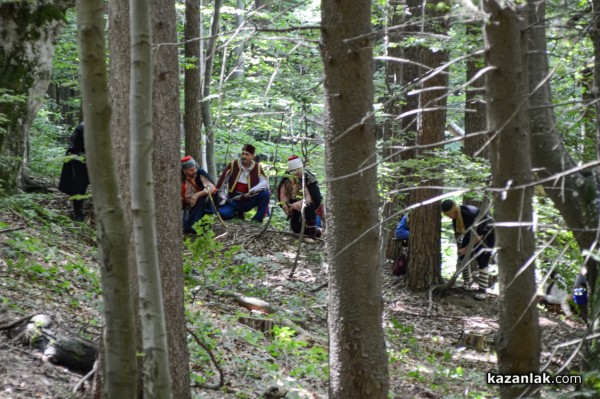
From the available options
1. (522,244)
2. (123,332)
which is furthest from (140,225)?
(522,244)

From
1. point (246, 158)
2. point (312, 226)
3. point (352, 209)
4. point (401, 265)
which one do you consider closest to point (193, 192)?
point (246, 158)

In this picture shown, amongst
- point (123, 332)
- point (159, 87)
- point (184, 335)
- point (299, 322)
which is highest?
point (159, 87)

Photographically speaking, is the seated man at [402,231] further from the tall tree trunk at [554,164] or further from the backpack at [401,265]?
the tall tree trunk at [554,164]

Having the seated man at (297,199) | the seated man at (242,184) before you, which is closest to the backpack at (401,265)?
the seated man at (297,199)

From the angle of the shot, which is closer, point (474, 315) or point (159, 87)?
point (159, 87)

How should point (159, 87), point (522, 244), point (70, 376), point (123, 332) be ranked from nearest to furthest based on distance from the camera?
point (123, 332)
point (522, 244)
point (159, 87)
point (70, 376)

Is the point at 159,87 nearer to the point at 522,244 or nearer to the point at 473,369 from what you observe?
the point at 522,244

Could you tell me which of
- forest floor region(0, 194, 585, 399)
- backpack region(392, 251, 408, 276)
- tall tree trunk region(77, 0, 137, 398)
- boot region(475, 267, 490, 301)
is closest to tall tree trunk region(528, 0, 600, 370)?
forest floor region(0, 194, 585, 399)

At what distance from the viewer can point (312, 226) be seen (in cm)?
1355

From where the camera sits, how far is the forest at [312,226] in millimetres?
3502

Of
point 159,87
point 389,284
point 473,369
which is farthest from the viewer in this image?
point 389,284

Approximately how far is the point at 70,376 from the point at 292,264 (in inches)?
260

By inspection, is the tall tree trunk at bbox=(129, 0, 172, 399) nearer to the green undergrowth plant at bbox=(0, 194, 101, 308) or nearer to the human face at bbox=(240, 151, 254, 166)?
the green undergrowth plant at bbox=(0, 194, 101, 308)

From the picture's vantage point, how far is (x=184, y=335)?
5434 mm
